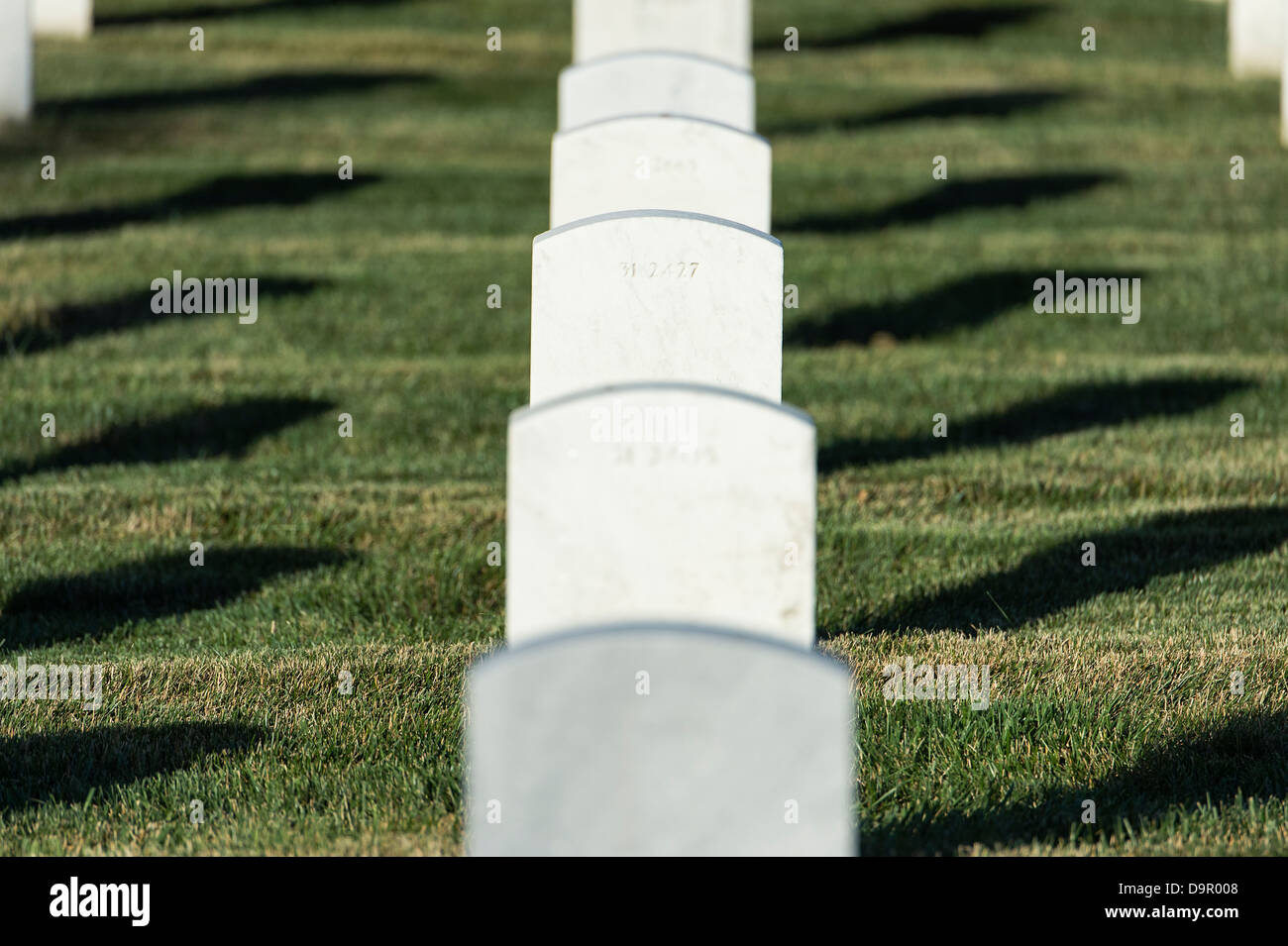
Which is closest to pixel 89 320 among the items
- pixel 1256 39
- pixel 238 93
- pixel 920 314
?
pixel 920 314

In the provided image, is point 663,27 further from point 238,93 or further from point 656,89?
point 656,89

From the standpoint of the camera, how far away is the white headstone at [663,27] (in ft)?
→ 43.1

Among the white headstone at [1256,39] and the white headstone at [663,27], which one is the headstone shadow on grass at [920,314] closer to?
the white headstone at [663,27]

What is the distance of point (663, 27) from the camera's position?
43.5ft

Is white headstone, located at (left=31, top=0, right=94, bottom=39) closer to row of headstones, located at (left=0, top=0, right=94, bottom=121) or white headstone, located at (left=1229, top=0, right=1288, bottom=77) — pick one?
row of headstones, located at (left=0, top=0, right=94, bottom=121)

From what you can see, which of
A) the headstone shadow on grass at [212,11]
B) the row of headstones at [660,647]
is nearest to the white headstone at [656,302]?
the row of headstones at [660,647]

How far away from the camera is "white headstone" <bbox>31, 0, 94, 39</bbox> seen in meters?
17.3

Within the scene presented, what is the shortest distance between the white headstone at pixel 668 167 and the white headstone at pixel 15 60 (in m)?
7.65

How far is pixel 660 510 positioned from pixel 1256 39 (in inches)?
577

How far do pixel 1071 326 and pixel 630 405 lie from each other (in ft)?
24.0

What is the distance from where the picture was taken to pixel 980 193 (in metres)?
13.5

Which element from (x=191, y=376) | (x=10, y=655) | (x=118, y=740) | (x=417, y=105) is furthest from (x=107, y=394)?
(x=417, y=105)

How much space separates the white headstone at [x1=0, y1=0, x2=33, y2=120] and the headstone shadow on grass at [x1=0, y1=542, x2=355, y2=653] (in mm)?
7413
